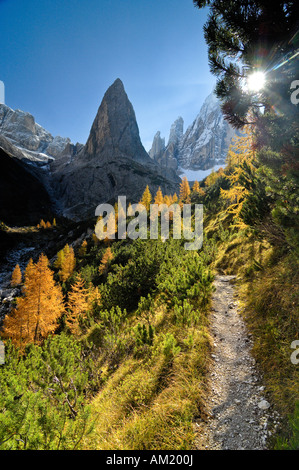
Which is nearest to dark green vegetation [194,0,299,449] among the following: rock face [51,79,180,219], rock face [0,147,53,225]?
rock face [51,79,180,219]

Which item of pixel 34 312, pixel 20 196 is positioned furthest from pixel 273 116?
pixel 20 196

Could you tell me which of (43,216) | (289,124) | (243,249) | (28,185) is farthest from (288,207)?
(28,185)

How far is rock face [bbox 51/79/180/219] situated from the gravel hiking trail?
11386 cm

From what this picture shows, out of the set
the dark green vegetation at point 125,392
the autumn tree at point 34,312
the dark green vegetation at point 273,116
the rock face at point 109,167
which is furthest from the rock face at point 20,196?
the dark green vegetation at point 273,116

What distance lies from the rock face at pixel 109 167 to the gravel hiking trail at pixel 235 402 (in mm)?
113859

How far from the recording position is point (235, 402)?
314cm

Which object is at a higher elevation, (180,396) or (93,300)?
(180,396)

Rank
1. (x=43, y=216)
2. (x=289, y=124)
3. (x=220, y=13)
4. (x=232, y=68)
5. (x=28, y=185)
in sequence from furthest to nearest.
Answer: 1. (x=28, y=185)
2. (x=43, y=216)
3. (x=232, y=68)
4. (x=220, y=13)
5. (x=289, y=124)

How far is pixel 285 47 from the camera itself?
10.9 ft

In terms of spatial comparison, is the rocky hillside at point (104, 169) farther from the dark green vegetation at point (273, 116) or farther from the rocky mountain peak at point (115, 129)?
the dark green vegetation at point (273, 116)

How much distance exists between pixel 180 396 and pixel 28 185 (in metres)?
155
